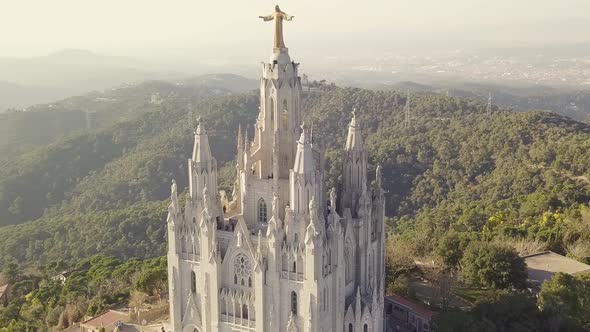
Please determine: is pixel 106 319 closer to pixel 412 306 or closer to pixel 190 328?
pixel 190 328

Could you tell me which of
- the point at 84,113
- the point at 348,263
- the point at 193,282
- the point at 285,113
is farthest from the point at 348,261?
the point at 84,113

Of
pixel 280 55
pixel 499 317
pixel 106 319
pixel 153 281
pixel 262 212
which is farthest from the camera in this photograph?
pixel 153 281

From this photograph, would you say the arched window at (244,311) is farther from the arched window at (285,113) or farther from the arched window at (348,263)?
the arched window at (285,113)

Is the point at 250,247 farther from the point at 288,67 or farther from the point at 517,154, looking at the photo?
the point at 517,154

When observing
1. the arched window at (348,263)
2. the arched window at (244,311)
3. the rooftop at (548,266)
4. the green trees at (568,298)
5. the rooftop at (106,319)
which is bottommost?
the rooftop at (106,319)

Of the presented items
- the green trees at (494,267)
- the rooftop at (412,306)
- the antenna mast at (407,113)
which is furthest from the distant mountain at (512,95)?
the rooftop at (412,306)

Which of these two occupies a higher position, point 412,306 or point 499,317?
point 499,317
